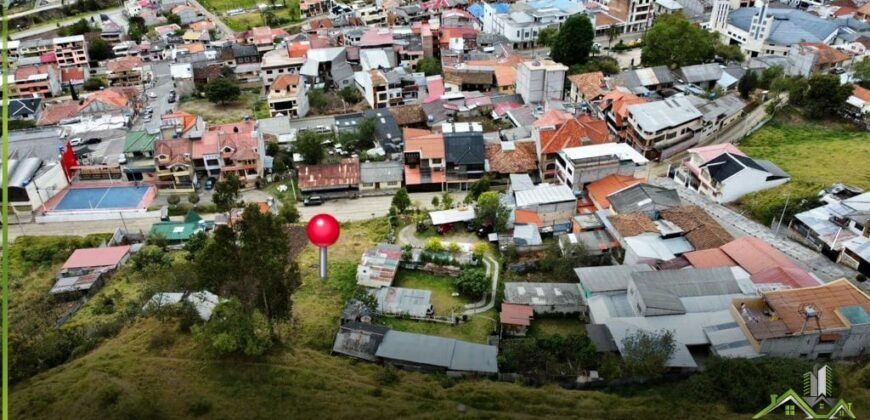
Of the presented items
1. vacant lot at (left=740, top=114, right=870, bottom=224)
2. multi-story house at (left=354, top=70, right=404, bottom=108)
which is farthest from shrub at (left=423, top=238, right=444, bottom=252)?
multi-story house at (left=354, top=70, right=404, bottom=108)

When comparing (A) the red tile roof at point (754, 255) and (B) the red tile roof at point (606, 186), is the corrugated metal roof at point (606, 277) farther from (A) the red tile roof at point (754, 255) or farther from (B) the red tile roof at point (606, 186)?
(B) the red tile roof at point (606, 186)

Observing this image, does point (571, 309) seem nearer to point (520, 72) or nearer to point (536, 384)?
point (536, 384)

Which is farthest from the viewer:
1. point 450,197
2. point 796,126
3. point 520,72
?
point 520,72

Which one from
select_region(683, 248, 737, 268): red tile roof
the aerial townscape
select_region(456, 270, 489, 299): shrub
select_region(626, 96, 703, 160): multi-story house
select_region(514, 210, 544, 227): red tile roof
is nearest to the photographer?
the aerial townscape

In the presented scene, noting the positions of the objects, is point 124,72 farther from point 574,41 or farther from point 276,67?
point 574,41

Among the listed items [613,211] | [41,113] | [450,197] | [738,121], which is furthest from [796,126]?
[41,113]

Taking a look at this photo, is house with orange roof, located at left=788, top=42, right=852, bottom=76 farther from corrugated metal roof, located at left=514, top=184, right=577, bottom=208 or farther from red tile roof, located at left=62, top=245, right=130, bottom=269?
red tile roof, located at left=62, top=245, right=130, bottom=269
